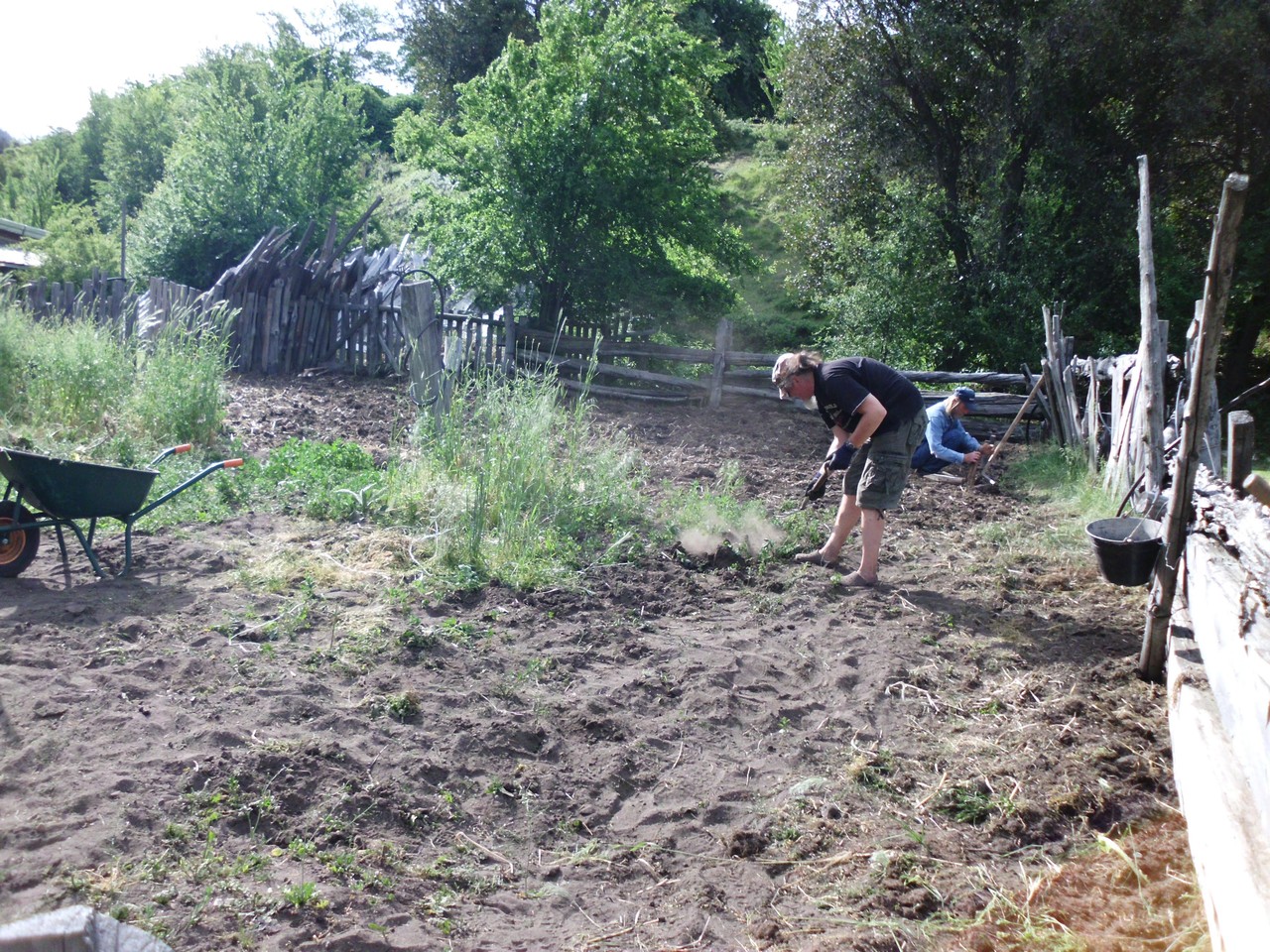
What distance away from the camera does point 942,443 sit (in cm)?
881

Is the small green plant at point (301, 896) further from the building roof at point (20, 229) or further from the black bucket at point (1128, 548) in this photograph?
the building roof at point (20, 229)

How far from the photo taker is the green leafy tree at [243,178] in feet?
60.1

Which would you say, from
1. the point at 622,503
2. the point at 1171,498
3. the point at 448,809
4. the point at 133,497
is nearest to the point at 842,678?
the point at 1171,498

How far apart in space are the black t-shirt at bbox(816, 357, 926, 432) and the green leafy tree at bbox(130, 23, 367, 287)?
49.8 ft

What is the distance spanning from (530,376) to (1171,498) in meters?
4.22

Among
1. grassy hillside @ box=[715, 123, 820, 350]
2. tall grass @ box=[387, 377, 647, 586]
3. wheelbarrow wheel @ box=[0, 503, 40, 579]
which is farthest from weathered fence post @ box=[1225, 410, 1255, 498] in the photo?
grassy hillside @ box=[715, 123, 820, 350]

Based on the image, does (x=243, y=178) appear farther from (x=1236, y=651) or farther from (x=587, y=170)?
(x=1236, y=651)

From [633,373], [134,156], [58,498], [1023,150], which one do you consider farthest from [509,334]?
[134,156]

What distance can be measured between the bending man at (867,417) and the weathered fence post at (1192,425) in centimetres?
167

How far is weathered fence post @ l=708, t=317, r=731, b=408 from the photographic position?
43.4ft

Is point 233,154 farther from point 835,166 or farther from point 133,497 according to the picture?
point 133,497

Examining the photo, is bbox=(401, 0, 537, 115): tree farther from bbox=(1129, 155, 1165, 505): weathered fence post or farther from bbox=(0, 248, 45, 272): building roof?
bbox=(1129, 155, 1165, 505): weathered fence post

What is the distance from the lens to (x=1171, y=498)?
4.36 m

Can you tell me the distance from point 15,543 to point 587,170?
940cm
